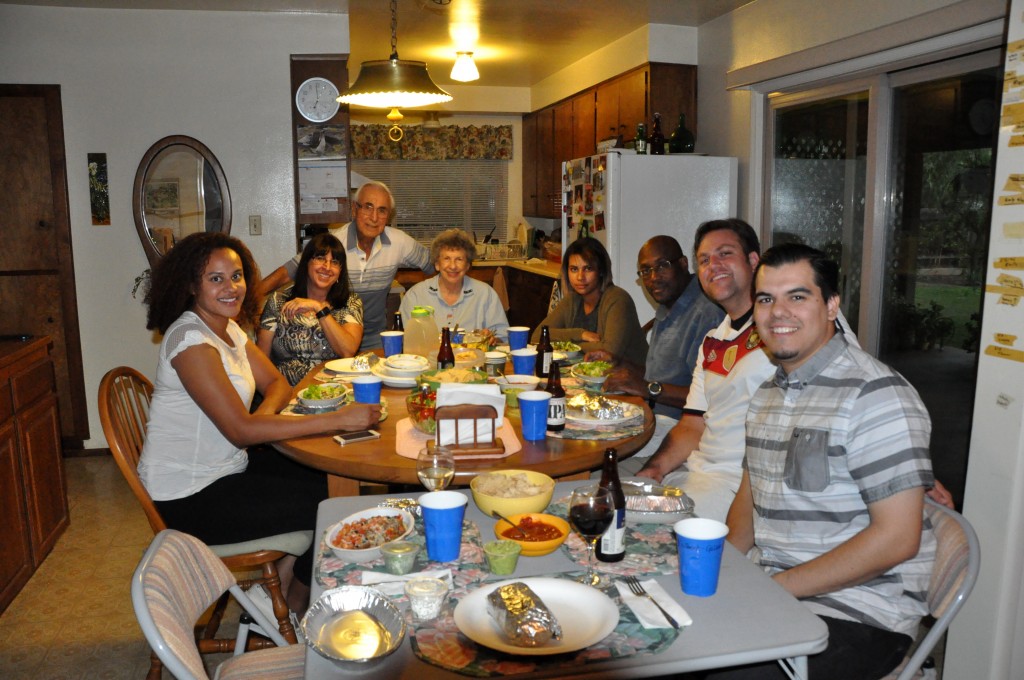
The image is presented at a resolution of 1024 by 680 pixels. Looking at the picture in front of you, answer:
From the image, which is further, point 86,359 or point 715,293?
point 86,359

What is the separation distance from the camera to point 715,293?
251 centimetres

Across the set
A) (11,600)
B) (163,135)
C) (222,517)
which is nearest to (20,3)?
(163,135)

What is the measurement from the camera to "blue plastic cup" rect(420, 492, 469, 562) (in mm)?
1446

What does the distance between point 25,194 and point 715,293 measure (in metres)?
4.25

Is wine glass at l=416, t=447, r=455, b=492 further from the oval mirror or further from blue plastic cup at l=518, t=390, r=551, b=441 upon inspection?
the oval mirror

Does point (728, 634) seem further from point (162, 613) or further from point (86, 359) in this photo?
point (86, 359)

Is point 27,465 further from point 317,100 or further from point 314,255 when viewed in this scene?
point 317,100

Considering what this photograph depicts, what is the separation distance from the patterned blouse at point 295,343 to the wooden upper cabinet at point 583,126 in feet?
10.4

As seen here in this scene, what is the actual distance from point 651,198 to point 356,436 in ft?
9.86

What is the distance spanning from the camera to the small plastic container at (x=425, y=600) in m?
1.27

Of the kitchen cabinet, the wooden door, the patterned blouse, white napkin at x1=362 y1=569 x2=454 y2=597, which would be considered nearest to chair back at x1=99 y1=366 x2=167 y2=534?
the patterned blouse

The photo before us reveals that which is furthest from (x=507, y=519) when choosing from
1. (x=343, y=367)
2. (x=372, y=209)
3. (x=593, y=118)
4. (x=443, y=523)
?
(x=593, y=118)

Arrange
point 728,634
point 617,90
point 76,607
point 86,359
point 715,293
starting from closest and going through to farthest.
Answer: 1. point 728,634
2. point 715,293
3. point 76,607
4. point 86,359
5. point 617,90

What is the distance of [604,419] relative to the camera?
2.34 meters
